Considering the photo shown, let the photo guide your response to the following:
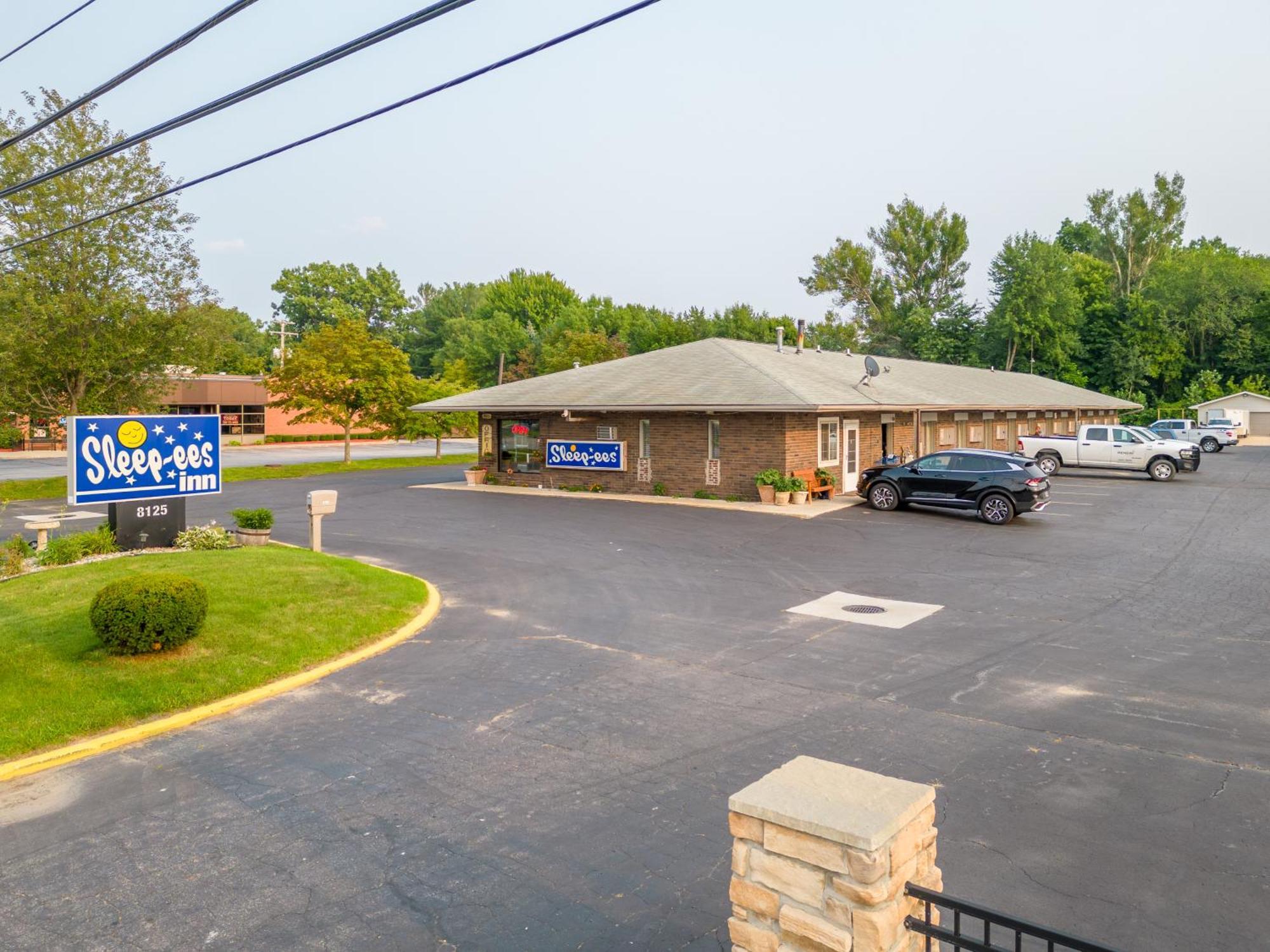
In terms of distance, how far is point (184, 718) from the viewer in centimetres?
866

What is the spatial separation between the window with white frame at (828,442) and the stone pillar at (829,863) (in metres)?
23.4

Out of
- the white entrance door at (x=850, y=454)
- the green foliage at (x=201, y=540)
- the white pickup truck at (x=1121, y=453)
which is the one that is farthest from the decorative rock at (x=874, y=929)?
the white pickup truck at (x=1121, y=453)

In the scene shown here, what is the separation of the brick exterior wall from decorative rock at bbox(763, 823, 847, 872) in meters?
22.0

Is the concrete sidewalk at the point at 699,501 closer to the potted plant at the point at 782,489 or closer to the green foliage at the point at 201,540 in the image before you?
the potted plant at the point at 782,489

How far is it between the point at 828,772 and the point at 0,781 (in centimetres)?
703

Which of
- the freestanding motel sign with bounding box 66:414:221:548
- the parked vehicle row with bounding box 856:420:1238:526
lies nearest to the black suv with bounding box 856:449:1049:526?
the parked vehicle row with bounding box 856:420:1238:526

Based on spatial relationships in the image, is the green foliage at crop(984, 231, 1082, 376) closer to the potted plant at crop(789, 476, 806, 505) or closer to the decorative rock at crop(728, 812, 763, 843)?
the potted plant at crop(789, 476, 806, 505)

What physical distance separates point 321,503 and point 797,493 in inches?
528

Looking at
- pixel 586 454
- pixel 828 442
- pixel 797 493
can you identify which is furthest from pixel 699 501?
pixel 586 454

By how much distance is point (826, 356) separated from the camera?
122ft

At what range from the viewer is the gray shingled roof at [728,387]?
1016 inches

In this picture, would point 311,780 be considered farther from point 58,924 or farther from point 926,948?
point 926,948

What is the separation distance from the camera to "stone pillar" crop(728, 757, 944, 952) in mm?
3492

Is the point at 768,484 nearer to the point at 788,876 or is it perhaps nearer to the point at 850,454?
the point at 850,454
